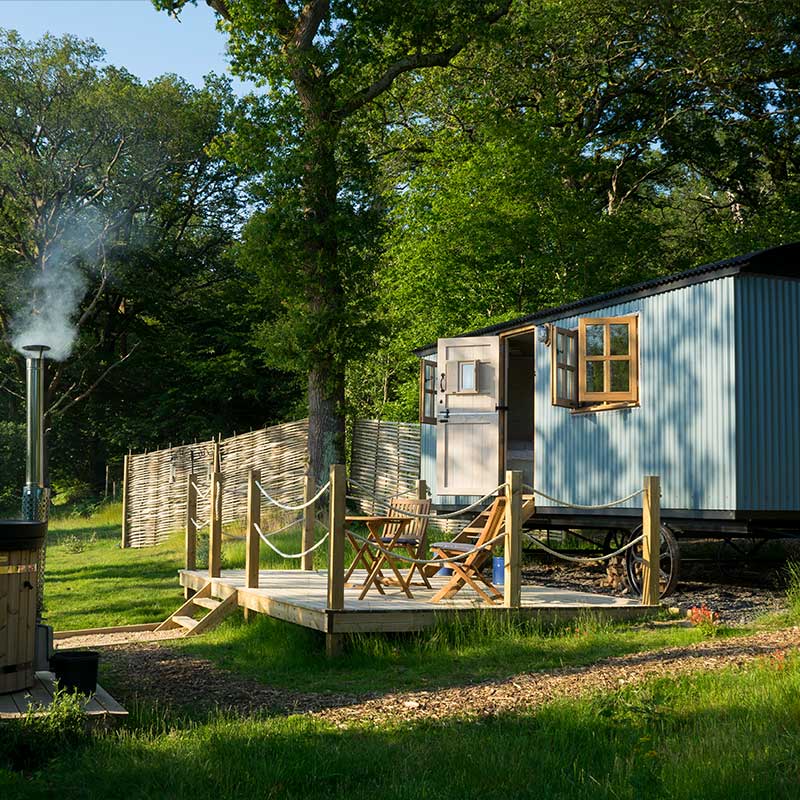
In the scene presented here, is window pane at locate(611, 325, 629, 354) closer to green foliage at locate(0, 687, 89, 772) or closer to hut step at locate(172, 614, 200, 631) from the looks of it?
hut step at locate(172, 614, 200, 631)

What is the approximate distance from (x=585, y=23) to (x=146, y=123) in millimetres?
10579

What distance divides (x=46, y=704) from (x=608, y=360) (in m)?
7.27

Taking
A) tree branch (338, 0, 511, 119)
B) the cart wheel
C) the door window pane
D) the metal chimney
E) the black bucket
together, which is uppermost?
tree branch (338, 0, 511, 119)

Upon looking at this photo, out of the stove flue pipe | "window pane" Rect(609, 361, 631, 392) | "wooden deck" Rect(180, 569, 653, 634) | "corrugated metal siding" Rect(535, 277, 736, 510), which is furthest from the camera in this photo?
"window pane" Rect(609, 361, 631, 392)

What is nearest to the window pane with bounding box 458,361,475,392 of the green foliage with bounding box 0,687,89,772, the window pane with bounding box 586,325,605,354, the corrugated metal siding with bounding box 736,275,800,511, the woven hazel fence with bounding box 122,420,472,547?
the window pane with bounding box 586,325,605,354

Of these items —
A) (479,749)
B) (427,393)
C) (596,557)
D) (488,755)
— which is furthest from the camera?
(427,393)

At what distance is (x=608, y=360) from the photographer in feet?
37.0

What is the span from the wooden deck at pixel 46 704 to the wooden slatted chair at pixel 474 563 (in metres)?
3.36

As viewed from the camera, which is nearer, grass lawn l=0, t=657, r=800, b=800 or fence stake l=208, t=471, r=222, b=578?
grass lawn l=0, t=657, r=800, b=800

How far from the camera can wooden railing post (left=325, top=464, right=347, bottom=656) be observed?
25.7ft

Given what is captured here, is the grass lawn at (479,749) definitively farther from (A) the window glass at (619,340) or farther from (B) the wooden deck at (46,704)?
(A) the window glass at (619,340)

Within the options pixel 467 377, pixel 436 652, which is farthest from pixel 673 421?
pixel 436 652

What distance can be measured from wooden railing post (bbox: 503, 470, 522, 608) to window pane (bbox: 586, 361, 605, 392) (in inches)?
139

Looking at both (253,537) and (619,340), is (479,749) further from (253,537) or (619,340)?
(619,340)
